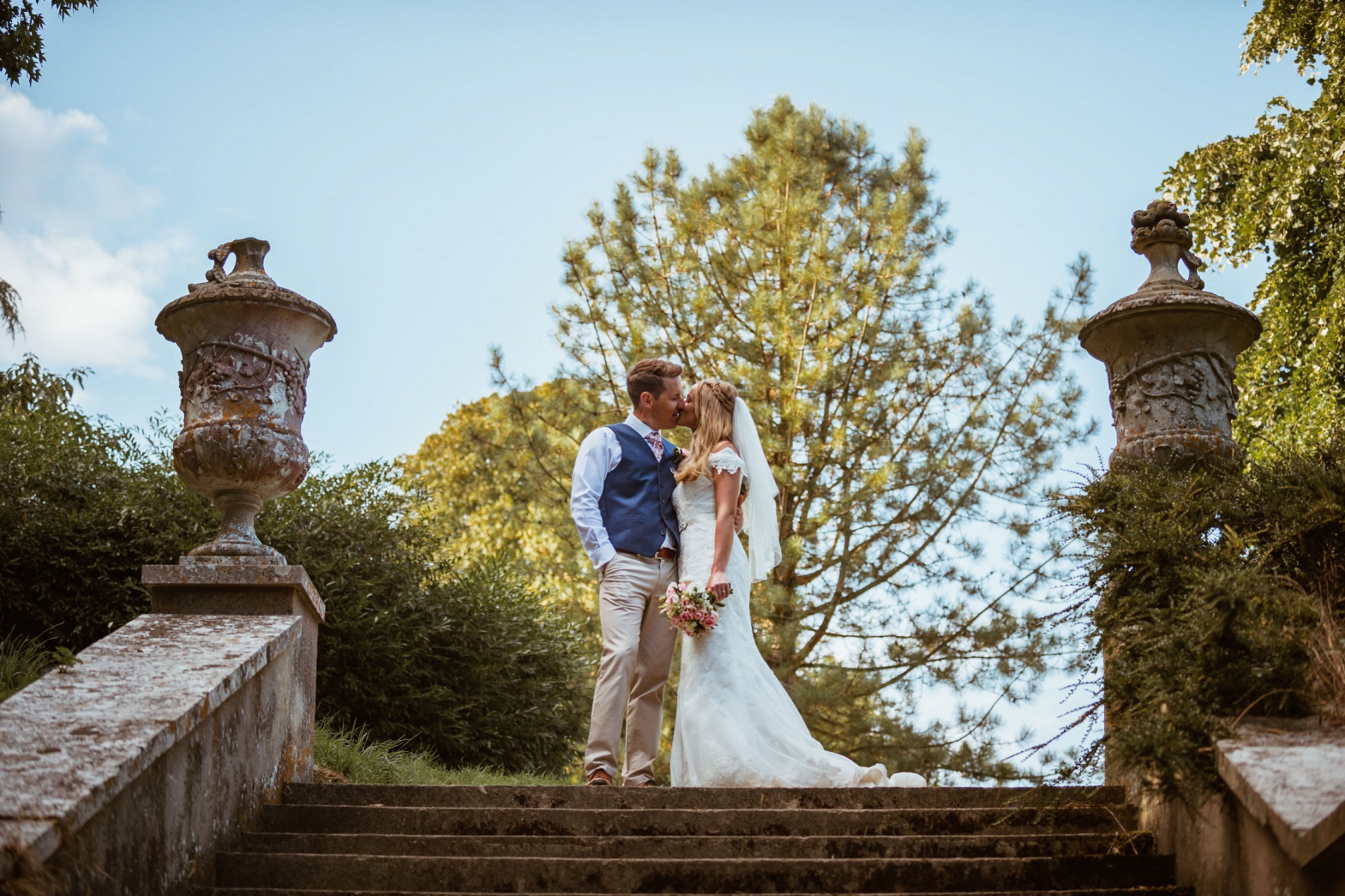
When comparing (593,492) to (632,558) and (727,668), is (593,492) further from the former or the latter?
(727,668)

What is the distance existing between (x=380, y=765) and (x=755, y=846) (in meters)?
3.17

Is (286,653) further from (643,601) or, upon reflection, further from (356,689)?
(356,689)

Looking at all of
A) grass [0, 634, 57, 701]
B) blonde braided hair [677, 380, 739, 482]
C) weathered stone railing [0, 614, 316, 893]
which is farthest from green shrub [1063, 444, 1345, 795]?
grass [0, 634, 57, 701]

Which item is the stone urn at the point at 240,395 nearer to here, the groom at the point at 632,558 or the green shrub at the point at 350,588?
the groom at the point at 632,558

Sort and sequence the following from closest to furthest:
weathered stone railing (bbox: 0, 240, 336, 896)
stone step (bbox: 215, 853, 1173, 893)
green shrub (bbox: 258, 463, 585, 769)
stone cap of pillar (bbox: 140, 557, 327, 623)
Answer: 1. weathered stone railing (bbox: 0, 240, 336, 896)
2. stone step (bbox: 215, 853, 1173, 893)
3. stone cap of pillar (bbox: 140, 557, 327, 623)
4. green shrub (bbox: 258, 463, 585, 769)

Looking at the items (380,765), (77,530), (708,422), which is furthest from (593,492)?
(77,530)

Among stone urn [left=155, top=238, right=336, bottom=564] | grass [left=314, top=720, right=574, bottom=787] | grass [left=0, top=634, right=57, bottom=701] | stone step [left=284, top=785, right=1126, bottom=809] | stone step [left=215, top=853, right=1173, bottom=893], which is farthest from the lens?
grass [left=314, top=720, right=574, bottom=787]

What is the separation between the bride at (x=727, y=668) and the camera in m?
5.43

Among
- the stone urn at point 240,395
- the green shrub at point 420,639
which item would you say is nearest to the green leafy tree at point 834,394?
the green shrub at point 420,639

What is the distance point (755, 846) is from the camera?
3943mm

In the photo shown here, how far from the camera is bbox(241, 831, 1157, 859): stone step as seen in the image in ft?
12.9

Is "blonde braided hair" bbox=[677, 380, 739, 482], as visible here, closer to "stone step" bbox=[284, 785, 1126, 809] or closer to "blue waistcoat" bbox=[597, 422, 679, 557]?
"blue waistcoat" bbox=[597, 422, 679, 557]

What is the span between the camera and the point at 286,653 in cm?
477

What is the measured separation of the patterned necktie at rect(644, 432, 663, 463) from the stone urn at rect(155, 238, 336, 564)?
168 cm
